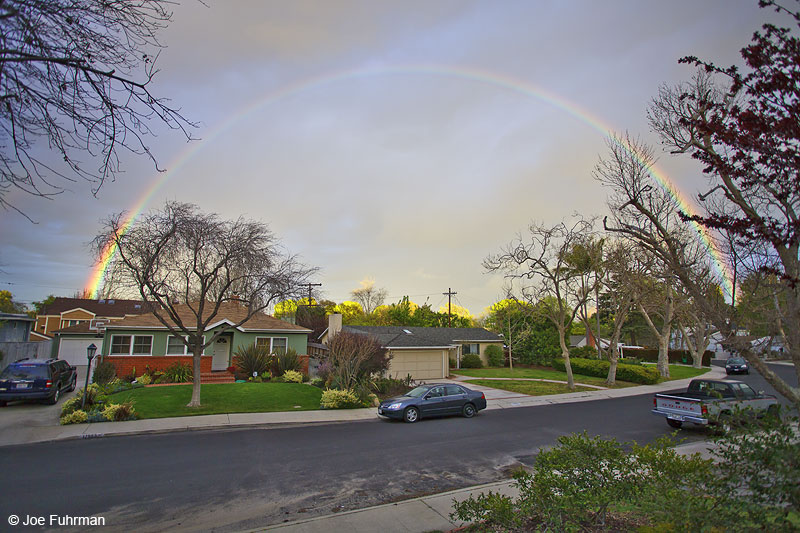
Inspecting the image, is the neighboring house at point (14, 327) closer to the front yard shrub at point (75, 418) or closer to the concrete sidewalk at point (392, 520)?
the front yard shrub at point (75, 418)

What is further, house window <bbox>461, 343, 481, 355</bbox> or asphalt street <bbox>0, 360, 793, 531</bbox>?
house window <bbox>461, 343, 481, 355</bbox>

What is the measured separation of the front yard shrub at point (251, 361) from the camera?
25.4 m

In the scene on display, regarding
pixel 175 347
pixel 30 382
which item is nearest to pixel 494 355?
pixel 175 347

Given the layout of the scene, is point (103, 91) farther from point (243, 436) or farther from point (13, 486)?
point (243, 436)

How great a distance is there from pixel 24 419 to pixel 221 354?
43.2 feet

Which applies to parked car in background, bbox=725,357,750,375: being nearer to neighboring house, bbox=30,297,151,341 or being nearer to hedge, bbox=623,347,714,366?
hedge, bbox=623,347,714,366

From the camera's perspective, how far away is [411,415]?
15914mm

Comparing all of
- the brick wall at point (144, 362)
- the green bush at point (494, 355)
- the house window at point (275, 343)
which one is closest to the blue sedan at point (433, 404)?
the house window at point (275, 343)

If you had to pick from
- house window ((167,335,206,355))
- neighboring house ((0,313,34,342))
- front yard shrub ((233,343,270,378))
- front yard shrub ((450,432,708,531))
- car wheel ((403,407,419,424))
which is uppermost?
neighboring house ((0,313,34,342))

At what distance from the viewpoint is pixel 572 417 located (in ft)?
54.5

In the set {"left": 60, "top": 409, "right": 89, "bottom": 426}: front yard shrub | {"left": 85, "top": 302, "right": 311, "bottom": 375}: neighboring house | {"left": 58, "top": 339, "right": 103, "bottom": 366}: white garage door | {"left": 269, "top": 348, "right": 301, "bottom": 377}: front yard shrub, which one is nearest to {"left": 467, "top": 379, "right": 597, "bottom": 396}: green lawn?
{"left": 269, "top": 348, "right": 301, "bottom": 377}: front yard shrub

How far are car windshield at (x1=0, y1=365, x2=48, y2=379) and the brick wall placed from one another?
270 inches

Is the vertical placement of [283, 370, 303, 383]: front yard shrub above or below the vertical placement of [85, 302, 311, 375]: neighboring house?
below

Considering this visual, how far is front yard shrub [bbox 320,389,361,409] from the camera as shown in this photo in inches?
709
